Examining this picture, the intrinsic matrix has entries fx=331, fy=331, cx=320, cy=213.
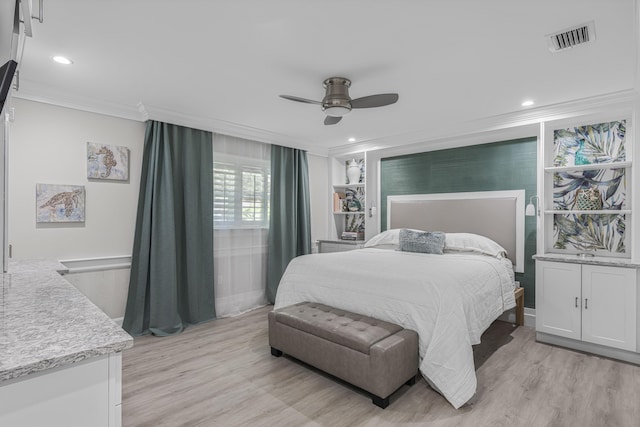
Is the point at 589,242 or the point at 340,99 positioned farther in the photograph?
the point at 589,242

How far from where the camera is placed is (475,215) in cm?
434

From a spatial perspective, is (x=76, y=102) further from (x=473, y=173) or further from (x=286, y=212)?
(x=473, y=173)

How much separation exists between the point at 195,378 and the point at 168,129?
8.85 ft

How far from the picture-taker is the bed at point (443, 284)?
2348 mm

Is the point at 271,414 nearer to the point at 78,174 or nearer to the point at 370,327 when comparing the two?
the point at 370,327

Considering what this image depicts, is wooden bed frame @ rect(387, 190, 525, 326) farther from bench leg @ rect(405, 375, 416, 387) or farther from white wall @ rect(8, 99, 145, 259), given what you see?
white wall @ rect(8, 99, 145, 259)

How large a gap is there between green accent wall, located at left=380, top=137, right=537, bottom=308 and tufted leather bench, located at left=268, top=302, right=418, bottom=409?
8.14 feet

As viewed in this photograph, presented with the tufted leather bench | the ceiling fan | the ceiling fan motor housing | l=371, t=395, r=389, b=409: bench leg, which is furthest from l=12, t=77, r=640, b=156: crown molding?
l=371, t=395, r=389, b=409: bench leg

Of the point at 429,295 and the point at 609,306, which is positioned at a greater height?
the point at 429,295

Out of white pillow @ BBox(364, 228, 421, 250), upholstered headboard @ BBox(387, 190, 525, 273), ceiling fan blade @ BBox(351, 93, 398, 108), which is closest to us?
ceiling fan blade @ BBox(351, 93, 398, 108)

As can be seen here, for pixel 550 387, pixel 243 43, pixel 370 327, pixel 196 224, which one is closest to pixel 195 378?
pixel 370 327

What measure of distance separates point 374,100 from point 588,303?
109 inches

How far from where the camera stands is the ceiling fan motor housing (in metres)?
2.79

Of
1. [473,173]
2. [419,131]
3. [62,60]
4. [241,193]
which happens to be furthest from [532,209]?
[62,60]
